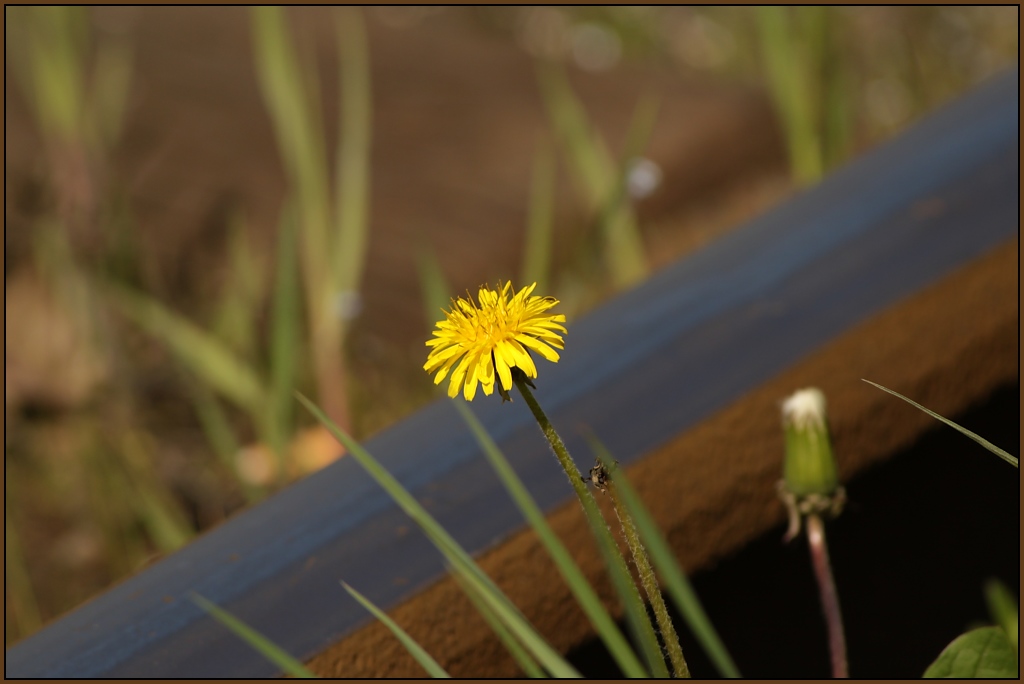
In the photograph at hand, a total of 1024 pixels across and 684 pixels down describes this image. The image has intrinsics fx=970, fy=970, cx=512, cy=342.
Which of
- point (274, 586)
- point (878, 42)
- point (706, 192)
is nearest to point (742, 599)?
point (274, 586)

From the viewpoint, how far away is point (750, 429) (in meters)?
0.65

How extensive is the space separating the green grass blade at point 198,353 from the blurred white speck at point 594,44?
1191mm

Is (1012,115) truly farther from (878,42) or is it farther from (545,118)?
(878,42)

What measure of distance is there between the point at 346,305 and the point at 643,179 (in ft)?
1.35

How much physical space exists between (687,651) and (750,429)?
0.50 feet

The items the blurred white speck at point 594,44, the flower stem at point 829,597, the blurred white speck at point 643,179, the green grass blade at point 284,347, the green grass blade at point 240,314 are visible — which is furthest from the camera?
the blurred white speck at point 594,44

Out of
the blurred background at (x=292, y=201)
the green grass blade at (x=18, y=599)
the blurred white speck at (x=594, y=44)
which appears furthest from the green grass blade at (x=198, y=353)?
the blurred white speck at (x=594, y=44)

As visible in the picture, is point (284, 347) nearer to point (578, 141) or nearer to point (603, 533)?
point (578, 141)

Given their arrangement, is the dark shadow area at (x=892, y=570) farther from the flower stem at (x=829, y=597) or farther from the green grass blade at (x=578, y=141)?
the green grass blade at (x=578, y=141)

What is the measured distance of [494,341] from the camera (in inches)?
16.6

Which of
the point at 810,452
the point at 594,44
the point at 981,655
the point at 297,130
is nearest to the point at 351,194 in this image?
the point at 297,130

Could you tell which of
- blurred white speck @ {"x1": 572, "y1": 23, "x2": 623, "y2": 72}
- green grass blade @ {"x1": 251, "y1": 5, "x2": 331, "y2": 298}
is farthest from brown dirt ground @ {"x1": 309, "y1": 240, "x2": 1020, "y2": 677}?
blurred white speck @ {"x1": 572, "y1": 23, "x2": 623, "y2": 72}

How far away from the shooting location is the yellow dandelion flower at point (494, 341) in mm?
412

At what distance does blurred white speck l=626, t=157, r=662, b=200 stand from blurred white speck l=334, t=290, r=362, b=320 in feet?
1.19
